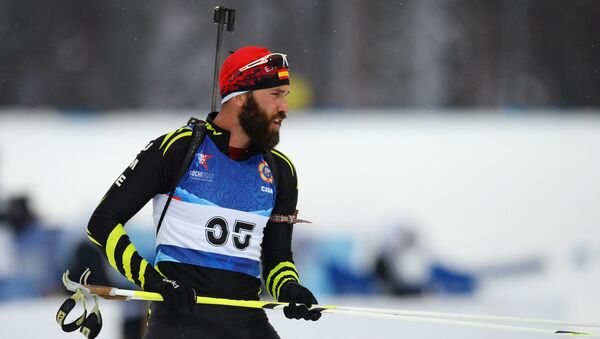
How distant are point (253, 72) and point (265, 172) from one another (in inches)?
15.4

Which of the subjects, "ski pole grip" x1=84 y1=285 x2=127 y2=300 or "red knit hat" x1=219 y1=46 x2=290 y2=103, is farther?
"red knit hat" x1=219 y1=46 x2=290 y2=103

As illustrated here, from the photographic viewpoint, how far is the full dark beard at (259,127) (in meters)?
4.39

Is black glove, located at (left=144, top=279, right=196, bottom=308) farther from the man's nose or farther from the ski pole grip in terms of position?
the man's nose

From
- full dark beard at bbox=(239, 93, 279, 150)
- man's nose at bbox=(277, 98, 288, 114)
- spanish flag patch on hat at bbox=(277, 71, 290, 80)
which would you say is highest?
spanish flag patch on hat at bbox=(277, 71, 290, 80)

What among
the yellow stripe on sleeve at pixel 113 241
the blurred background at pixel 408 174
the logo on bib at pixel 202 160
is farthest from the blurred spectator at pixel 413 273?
the yellow stripe on sleeve at pixel 113 241

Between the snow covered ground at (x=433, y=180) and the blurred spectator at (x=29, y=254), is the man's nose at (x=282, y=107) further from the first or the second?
the blurred spectator at (x=29, y=254)

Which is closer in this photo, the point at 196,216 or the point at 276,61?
the point at 196,216

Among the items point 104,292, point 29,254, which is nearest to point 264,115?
point 104,292

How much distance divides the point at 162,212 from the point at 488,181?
6.31 meters

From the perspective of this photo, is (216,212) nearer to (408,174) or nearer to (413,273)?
(413,273)

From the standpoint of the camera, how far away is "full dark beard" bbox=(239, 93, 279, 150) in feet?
14.4

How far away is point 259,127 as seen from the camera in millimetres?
4387

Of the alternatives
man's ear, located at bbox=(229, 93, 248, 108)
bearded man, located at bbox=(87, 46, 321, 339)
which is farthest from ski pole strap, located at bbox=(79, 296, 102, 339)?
man's ear, located at bbox=(229, 93, 248, 108)

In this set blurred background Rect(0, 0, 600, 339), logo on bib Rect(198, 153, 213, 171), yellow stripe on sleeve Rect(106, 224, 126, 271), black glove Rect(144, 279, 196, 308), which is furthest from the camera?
blurred background Rect(0, 0, 600, 339)
